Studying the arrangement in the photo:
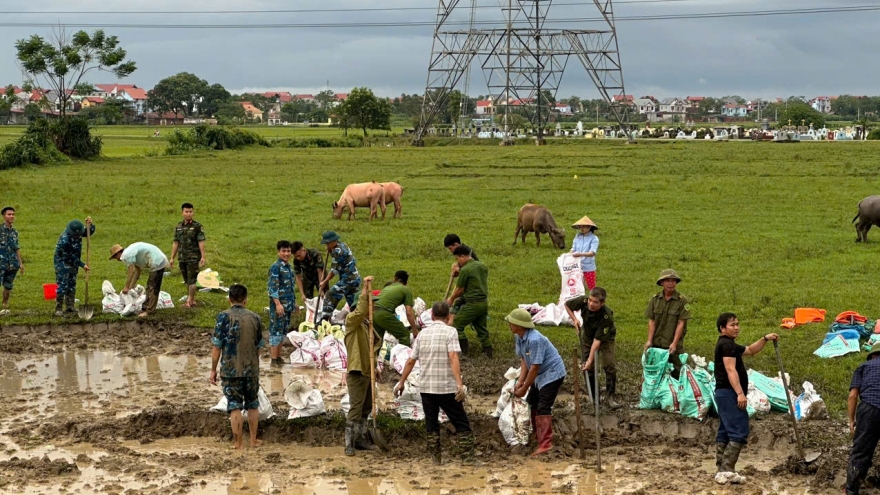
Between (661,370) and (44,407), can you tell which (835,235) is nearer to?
(661,370)

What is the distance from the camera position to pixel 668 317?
38.8 ft

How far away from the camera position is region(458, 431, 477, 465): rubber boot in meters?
10.6

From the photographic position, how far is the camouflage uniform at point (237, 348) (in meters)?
10.8

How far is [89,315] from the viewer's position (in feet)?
55.0

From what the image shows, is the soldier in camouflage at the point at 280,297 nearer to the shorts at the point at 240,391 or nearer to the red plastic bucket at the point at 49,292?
the shorts at the point at 240,391

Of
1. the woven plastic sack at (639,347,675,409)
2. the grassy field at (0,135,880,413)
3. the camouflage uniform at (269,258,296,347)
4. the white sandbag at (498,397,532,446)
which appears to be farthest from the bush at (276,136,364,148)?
the white sandbag at (498,397,532,446)

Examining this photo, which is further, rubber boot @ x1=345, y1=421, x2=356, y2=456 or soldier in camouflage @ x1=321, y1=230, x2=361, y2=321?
soldier in camouflage @ x1=321, y1=230, x2=361, y2=321

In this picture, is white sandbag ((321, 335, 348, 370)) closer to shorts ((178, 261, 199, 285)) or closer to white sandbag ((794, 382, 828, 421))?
shorts ((178, 261, 199, 285))

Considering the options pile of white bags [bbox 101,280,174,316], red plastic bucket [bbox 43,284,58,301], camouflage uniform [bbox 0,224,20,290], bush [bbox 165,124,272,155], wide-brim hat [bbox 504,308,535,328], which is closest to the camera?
wide-brim hat [bbox 504,308,535,328]

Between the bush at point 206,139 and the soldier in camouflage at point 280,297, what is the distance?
1873 inches

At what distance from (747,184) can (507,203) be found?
30.9 ft

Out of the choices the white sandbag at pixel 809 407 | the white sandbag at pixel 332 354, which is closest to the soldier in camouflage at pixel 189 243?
the white sandbag at pixel 332 354

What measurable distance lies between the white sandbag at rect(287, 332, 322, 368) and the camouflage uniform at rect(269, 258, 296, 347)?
0.28 meters

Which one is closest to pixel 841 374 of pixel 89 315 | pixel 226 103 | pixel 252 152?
pixel 89 315
